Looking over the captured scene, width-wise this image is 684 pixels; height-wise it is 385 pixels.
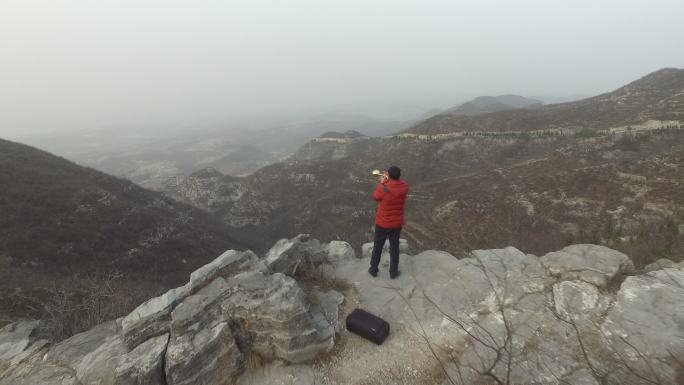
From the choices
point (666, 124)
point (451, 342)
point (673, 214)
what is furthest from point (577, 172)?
point (451, 342)

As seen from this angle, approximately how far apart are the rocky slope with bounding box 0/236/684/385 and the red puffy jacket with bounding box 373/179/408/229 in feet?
7.68

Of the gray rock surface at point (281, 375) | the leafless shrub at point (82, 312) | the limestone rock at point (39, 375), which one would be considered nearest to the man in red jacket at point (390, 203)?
the gray rock surface at point (281, 375)

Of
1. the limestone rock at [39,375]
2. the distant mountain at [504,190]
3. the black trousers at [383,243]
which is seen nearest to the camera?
the limestone rock at [39,375]

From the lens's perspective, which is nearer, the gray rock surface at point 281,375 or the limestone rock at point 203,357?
the limestone rock at point 203,357

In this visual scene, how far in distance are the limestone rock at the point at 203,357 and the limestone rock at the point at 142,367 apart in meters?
0.23

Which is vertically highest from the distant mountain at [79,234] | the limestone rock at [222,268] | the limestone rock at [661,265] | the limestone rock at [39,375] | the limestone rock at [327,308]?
the limestone rock at [222,268]

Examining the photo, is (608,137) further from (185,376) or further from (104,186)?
(104,186)

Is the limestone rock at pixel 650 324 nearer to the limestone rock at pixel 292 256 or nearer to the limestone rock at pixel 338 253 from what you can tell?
the limestone rock at pixel 338 253

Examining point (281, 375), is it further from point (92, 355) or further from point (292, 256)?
point (92, 355)

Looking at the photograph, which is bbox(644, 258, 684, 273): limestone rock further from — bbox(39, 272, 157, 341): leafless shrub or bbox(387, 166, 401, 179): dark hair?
bbox(39, 272, 157, 341): leafless shrub

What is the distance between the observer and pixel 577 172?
3306 cm

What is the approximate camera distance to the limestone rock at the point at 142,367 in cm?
622

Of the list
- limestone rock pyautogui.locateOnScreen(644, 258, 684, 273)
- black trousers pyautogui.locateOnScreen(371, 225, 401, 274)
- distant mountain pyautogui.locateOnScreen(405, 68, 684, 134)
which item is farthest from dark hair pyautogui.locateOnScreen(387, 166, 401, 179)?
distant mountain pyautogui.locateOnScreen(405, 68, 684, 134)

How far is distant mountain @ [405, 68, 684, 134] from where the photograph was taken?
4874 centimetres
